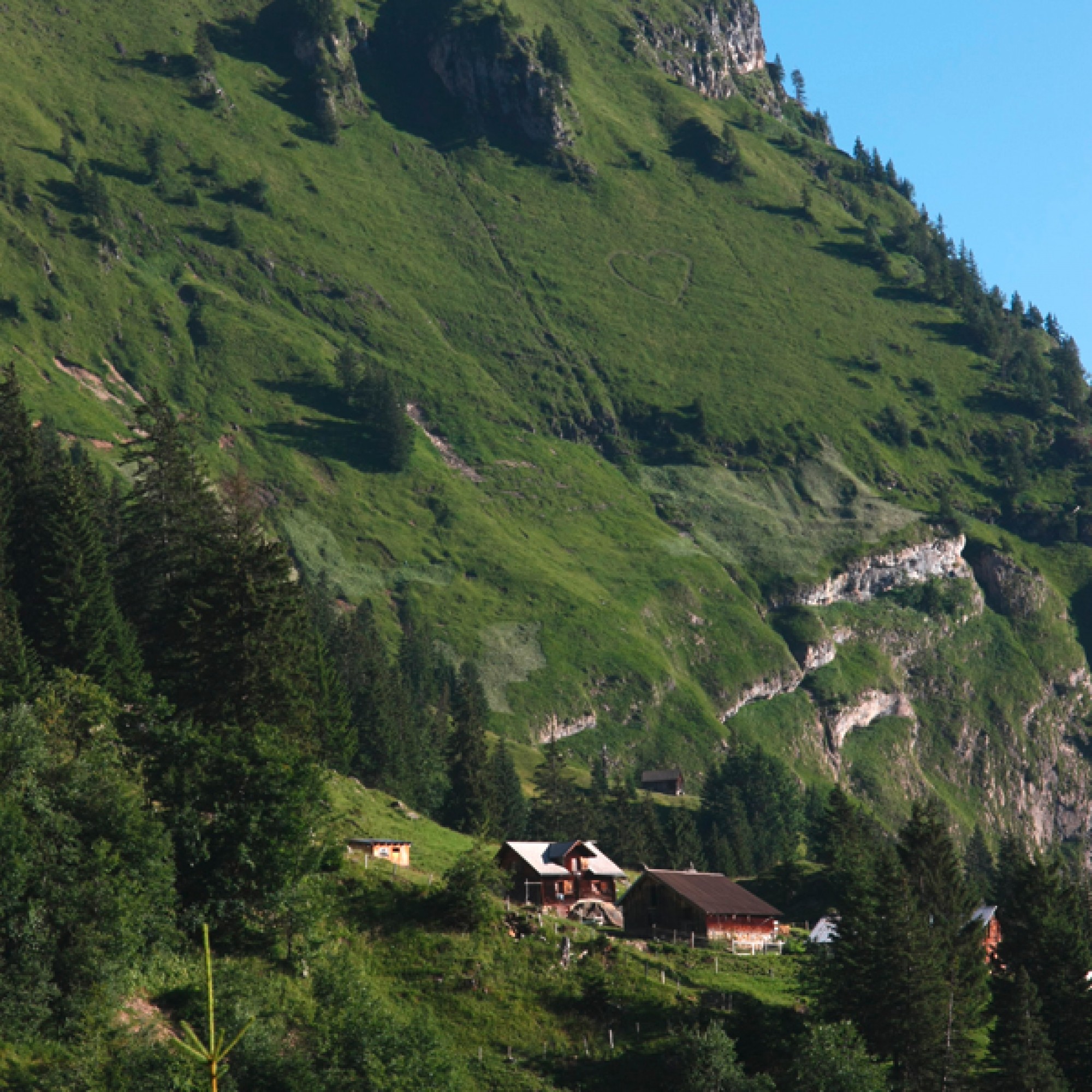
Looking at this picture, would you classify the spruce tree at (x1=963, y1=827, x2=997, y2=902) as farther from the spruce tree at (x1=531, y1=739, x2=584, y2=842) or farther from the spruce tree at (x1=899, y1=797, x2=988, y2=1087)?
the spruce tree at (x1=899, y1=797, x2=988, y2=1087)

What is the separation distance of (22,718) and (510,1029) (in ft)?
79.8

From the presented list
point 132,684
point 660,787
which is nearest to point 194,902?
point 132,684

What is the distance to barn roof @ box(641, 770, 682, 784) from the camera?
620 ft

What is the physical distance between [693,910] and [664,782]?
10871 centimetres

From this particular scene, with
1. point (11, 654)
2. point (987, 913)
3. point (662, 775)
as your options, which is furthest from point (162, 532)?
point (662, 775)

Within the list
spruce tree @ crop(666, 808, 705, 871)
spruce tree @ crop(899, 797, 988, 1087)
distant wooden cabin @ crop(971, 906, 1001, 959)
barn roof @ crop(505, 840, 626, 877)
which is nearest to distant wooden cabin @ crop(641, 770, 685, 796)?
spruce tree @ crop(666, 808, 705, 871)

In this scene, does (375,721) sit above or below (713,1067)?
above

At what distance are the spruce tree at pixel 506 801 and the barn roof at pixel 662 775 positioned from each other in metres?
52.1

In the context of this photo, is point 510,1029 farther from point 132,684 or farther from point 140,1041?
point 132,684

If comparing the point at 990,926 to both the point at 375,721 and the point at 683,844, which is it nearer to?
the point at 683,844

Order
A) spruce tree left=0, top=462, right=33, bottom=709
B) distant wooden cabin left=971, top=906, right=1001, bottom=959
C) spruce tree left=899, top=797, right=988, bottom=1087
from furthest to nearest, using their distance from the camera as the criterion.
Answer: distant wooden cabin left=971, top=906, right=1001, bottom=959, spruce tree left=0, top=462, right=33, bottom=709, spruce tree left=899, top=797, right=988, bottom=1087

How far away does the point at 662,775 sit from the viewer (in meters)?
191

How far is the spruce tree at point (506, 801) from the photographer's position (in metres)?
116

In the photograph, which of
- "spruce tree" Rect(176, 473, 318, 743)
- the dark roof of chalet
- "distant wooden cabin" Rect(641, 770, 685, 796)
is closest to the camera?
"spruce tree" Rect(176, 473, 318, 743)
